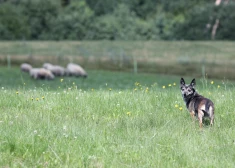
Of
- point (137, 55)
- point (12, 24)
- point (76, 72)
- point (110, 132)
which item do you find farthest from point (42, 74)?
point (12, 24)

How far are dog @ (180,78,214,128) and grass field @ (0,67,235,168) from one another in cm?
24

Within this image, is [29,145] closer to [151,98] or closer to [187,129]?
[187,129]

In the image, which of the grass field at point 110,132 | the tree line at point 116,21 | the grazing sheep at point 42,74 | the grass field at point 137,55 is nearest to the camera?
the grass field at point 110,132

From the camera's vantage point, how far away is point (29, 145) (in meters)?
8.42

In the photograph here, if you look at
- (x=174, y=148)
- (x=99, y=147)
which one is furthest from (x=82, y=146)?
(x=174, y=148)

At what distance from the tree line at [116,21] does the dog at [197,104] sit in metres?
70.4

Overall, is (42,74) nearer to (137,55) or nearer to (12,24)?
(137,55)

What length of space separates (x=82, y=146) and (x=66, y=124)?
1359mm

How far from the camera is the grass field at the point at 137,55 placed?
5278 centimetres

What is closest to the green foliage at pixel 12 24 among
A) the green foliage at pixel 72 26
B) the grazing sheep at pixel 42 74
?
the green foliage at pixel 72 26

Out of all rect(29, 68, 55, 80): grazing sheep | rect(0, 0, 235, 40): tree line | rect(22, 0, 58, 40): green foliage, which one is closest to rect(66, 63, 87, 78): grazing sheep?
rect(29, 68, 55, 80): grazing sheep

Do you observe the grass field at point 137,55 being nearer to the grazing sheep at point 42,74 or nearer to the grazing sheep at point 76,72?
the grazing sheep at point 76,72

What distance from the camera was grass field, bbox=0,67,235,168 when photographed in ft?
27.0

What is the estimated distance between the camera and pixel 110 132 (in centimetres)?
955
